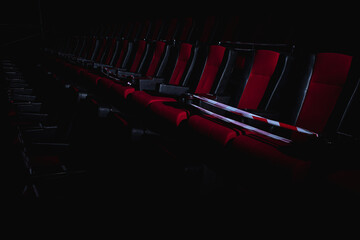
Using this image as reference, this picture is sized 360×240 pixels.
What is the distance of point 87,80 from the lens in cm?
115

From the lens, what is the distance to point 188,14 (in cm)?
166

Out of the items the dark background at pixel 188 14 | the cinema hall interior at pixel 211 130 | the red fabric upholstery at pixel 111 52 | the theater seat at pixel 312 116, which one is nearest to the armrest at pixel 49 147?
the cinema hall interior at pixel 211 130

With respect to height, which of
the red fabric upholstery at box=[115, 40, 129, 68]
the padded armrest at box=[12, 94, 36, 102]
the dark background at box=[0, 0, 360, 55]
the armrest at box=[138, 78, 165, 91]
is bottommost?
the padded armrest at box=[12, 94, 36, 102]

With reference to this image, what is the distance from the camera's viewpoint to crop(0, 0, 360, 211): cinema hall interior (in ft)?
1.12

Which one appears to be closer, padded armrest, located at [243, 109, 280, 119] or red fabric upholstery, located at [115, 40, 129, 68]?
padded armrest, located at [243, 109, 280, 119]

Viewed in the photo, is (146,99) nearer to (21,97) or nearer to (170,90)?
(170,90)

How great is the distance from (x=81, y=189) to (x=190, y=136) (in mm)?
225

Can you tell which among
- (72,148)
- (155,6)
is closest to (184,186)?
(72,148)

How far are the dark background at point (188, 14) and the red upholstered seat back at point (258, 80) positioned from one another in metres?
0.41

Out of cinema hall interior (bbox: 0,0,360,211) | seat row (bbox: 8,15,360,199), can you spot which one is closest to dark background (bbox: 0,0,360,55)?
cinema hall interior (bbox: 0,0,360,211)

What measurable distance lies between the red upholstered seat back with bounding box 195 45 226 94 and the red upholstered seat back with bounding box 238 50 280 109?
0.16 metres

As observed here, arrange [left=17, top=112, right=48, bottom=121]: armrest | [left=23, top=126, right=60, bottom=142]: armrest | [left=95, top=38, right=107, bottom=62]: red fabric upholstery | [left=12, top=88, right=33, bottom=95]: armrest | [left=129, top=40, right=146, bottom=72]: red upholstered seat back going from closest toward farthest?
1. [left=23, top=126, right=60, bottom=142]: armrest
2. [left=17, top=112, right=48, bottom=121]: armrest
3. [left=12, top=88, right=33, bottom=95]: armrest
4. [left=129, top=40, right=146, bottom=72]: red upholstered seat back
5. [left=95, top=38, right=107, bottom=62]: red fabric upholstery

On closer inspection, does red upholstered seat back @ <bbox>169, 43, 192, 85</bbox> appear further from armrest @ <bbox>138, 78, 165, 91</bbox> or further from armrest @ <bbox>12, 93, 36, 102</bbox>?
armrest @ <bbox>12, 93, 36, 102</bbox>

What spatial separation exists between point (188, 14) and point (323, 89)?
134 centimetres
